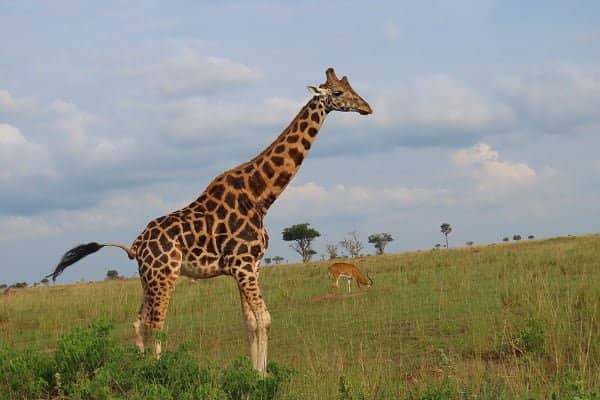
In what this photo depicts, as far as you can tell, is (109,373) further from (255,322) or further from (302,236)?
(302,236)

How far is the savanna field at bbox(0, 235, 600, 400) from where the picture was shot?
6.61 meters

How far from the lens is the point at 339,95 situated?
340 inches

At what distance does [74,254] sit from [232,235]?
195 centimetres

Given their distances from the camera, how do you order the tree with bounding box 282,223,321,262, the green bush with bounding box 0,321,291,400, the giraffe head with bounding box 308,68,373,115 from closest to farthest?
the green bush with bounding box 0,321,291,400 → the giraffe head with bounding box 308,68,373,115 → the tree with bounding box 282,223,321,262

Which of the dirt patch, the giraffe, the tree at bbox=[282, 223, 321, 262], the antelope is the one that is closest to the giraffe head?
the giraffe

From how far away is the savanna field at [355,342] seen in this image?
6609mm

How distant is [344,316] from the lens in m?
12.2

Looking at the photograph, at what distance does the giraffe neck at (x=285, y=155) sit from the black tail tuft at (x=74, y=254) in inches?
76.9

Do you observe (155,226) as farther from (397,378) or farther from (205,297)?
(205,297)

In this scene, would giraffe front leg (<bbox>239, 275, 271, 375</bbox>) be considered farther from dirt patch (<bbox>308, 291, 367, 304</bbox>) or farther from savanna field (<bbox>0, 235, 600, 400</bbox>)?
dirt patch (<bbox>308, 291, 367, 304</bbox>)

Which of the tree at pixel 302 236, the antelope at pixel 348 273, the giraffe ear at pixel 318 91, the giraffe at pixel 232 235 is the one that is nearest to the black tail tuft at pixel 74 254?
the giraffe at pixel 232 235

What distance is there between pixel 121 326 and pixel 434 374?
7812 mm

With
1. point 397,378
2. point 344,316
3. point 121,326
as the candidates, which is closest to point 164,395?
point 397,378

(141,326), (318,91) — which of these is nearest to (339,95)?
(318,91)
